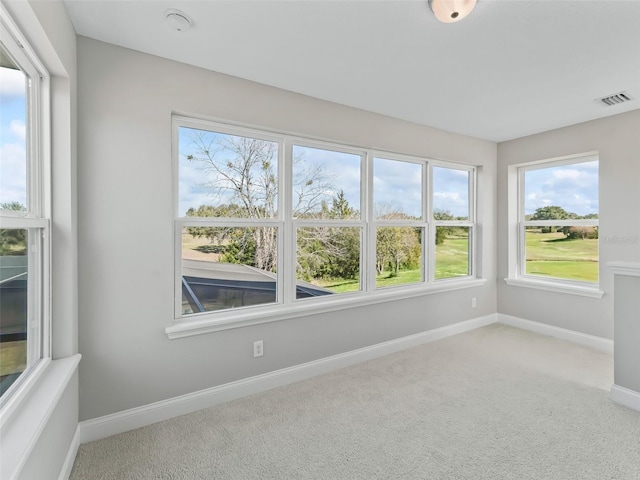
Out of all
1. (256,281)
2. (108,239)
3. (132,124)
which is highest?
(132,124)

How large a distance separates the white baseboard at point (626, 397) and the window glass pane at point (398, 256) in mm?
1790

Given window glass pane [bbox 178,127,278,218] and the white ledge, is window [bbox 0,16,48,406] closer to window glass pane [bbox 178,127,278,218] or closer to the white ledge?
window glass pane [bbox 178,127,278,218]

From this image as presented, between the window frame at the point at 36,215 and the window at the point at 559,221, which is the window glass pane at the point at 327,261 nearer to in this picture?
the window frame at the point at 36,215

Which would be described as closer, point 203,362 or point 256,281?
point 203,362

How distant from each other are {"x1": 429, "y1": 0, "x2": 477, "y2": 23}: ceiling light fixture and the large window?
1.42 metres

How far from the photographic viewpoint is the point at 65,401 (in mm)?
1620

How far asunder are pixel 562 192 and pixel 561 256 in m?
0.76

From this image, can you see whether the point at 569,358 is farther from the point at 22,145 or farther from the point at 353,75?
the point at 22,145

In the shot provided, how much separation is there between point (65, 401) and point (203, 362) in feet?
2.64

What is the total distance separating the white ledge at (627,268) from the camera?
224cm

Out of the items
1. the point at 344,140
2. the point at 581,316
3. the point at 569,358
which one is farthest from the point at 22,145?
the point at 581,316

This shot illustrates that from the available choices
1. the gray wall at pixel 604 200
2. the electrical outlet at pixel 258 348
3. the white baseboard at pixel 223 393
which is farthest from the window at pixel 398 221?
the gray wall at pixel 604 200

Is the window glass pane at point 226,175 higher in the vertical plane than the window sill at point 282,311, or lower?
higher

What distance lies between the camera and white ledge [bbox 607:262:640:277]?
2.24 metres
